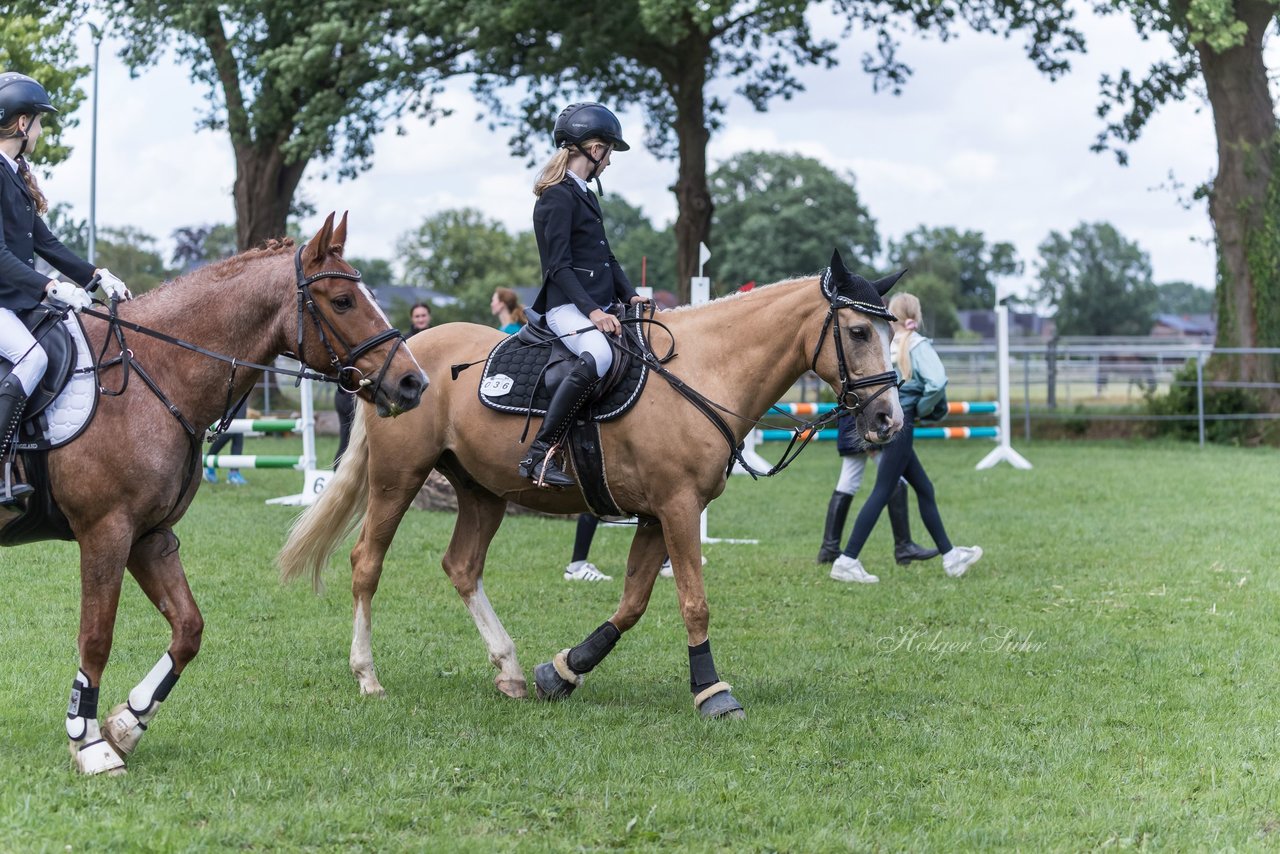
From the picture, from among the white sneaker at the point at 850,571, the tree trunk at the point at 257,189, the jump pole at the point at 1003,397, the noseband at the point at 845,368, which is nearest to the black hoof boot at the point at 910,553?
the white sneaker at the point at 850,571

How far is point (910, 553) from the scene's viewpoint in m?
11.7

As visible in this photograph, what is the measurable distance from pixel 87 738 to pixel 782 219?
7663 centimetres

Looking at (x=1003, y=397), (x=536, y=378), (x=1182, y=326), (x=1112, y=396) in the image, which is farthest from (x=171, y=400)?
(x=1182, y=326)

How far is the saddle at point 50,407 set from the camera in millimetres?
5430

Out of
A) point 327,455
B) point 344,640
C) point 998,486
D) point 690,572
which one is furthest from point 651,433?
point 327,455

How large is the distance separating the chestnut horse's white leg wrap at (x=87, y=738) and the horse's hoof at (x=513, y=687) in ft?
7.19

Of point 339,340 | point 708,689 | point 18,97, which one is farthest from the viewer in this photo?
point 708,689

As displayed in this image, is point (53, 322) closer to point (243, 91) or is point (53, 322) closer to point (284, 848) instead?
point (284, 848)

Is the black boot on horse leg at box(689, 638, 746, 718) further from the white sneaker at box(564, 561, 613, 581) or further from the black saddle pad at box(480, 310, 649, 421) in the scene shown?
the white sneaker at box(564, 561, 613, 581)

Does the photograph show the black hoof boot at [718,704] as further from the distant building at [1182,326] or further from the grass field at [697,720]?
the distant building at [1182,326]

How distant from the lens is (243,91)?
88.6ft

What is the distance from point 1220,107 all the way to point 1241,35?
10.1 ft

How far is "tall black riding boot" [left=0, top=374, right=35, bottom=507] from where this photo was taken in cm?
532

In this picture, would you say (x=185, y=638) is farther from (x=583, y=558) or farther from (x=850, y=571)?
(x=850, y=571)
